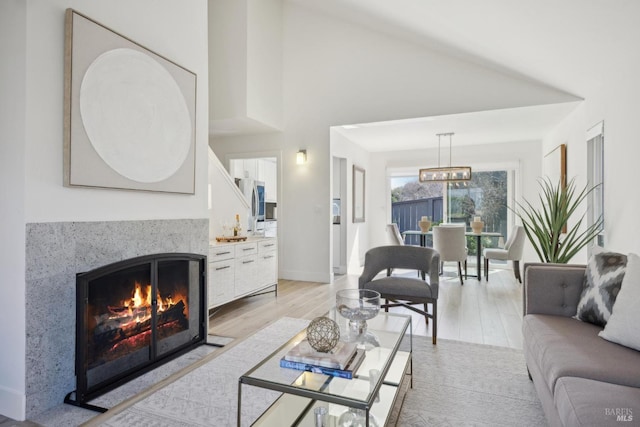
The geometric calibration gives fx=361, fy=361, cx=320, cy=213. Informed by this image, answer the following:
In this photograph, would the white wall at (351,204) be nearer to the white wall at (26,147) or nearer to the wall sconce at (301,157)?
the wall sconce at (301,157)

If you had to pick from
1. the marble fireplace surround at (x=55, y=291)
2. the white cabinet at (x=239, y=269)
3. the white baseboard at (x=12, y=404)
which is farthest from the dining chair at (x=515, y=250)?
the white baseboard at (x=12, y=404)

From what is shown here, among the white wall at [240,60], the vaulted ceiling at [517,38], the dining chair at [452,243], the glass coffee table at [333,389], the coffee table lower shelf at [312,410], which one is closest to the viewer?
the glass coffee table at [333,389]

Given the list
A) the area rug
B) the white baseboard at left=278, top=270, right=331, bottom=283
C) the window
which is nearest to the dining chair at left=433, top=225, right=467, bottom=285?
the window

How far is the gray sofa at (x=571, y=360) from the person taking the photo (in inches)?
49.2

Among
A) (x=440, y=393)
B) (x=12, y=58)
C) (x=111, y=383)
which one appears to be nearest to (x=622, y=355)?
(x=440, y=393)

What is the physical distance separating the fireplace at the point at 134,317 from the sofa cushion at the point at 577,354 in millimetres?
2383

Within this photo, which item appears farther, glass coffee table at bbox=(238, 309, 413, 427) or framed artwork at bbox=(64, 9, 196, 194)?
framed artwork at bbox=(64, 9, 196, 194)

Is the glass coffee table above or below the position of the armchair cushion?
below

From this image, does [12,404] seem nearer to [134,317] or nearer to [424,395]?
[134,317]

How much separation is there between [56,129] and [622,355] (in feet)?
10.1

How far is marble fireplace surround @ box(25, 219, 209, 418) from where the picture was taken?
6.39 feet

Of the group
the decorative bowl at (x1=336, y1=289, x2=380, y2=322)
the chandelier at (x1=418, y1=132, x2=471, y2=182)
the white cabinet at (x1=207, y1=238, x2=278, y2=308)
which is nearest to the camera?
the decorative bowl at (x1=336, y1=289, x2=380, y2=322)

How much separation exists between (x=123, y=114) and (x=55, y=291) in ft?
3.84

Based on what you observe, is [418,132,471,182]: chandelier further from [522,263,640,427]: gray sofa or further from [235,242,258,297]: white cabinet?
[522,263,640,427]: gray sofa
